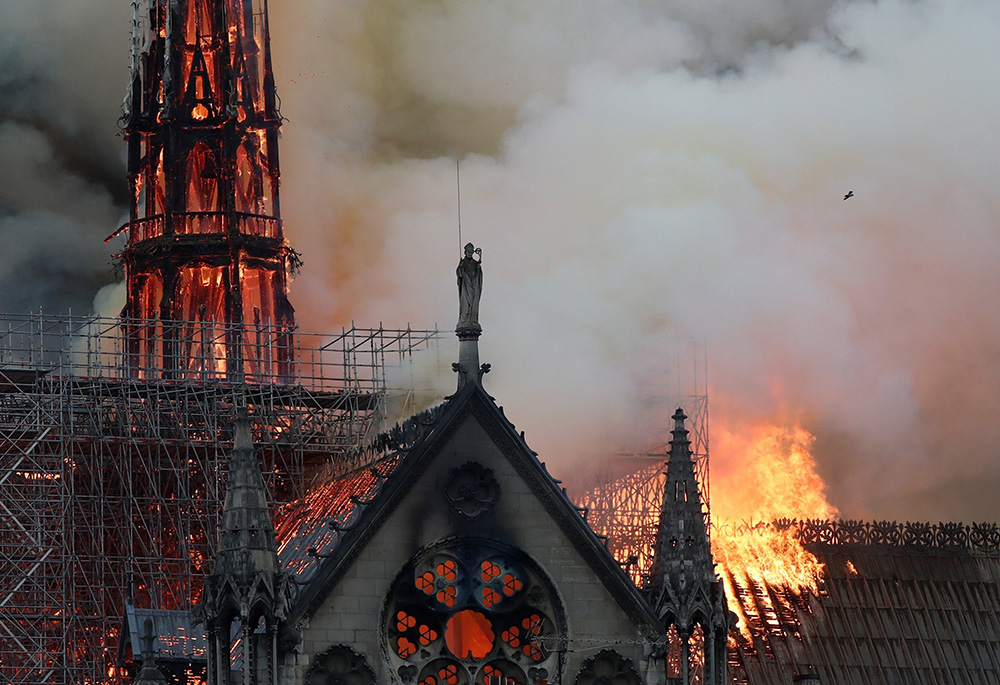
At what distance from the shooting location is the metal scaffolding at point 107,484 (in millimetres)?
106500

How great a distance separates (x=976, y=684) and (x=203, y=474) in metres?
34.9

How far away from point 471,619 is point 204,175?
70121mm

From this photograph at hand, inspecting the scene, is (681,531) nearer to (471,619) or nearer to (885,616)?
(471,619)

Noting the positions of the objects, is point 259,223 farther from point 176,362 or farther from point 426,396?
point 426,396

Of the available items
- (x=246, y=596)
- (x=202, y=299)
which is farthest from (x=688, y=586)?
(x=202, y=299)

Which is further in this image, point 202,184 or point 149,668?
point 202,184

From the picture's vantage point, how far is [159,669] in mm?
78688

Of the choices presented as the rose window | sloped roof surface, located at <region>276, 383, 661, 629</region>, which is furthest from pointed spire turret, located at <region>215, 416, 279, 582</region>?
the rose window

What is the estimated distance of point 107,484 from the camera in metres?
111

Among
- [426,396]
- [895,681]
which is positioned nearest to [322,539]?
[426,396]

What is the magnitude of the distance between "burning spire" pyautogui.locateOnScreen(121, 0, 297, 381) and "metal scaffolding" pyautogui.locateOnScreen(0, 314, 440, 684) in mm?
22186

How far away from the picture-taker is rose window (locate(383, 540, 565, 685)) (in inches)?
2810

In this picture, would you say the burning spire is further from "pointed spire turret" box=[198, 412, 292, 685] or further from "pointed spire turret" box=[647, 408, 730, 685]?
"pointed spire turret" box=[198, 412, 292, 685]

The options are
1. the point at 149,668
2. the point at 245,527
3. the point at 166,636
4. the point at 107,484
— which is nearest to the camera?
the point at 245,527
